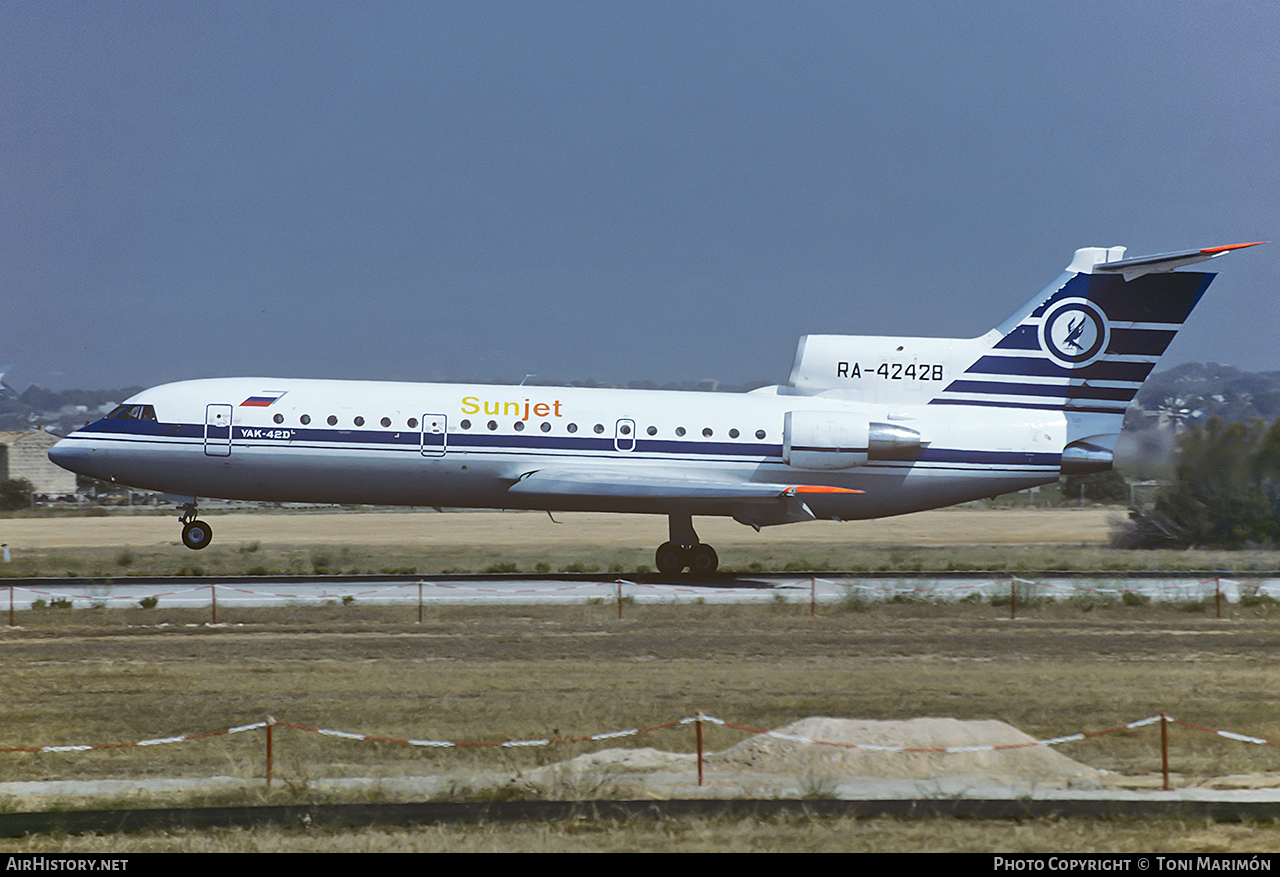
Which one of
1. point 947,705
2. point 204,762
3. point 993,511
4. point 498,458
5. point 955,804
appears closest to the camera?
point 955,804

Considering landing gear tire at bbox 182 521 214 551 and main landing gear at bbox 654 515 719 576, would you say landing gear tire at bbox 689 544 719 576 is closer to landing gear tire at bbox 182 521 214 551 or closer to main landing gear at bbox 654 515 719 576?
main landing gear at bbox 654 515 719 576

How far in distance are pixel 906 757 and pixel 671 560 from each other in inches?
729

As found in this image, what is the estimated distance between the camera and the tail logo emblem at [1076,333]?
30391 millimetres

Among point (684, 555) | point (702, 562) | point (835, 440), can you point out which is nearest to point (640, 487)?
point (684, 555)

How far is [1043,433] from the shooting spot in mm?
30141

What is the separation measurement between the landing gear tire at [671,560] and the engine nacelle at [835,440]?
146 inches

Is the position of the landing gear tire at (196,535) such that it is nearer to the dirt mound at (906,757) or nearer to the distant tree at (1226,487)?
the dirt mound at (906,757)

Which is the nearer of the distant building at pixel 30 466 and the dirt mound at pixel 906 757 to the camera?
the dirt mound at pixel 906 757

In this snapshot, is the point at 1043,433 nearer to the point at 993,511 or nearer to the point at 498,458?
the point at 498,458

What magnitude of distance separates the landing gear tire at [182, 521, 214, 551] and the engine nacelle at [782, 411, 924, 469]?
14077 millimetres

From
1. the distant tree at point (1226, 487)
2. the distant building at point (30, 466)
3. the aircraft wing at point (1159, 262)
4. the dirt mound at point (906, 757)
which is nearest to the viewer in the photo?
the dirt mound at point (906, 757)

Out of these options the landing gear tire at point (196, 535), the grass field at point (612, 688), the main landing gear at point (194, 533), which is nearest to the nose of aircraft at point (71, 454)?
the main landing gear at point (194, 533)
